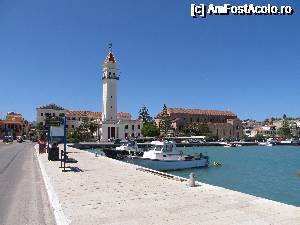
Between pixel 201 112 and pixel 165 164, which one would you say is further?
pixel 201 112

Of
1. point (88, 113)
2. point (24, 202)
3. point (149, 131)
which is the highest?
point (88, 113)

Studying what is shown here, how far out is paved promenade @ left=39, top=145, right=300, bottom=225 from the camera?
38.8ft

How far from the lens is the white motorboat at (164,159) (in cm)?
4597

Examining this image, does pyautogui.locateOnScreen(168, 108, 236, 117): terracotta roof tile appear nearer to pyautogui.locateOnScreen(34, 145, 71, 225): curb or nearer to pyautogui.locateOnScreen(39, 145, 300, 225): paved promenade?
pyautogui.locateOnScreen(39, 145, 300, 225): paved promenade

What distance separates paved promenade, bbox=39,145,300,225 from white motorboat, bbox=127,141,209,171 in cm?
2590

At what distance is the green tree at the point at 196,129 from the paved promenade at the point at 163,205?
14026 centimetres

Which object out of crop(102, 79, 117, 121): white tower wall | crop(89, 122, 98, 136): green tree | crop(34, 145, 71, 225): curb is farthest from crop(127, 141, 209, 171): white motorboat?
crop(89, 122, 98, 136): green tree

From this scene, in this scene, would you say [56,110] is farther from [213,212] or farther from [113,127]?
[213,212]

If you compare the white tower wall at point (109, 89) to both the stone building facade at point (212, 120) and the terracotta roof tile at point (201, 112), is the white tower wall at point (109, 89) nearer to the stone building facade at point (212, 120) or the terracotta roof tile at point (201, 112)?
the stone building facade at point (212, 120)

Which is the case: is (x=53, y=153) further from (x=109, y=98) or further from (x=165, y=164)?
(x=109, y=98)

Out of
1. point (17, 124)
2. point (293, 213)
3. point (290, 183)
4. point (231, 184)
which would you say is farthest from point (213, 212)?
point (17, 124)

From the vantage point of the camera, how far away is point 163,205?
1405cm

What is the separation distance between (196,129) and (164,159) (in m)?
115

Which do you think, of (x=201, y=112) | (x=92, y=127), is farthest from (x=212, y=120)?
(x=92, y=127)
